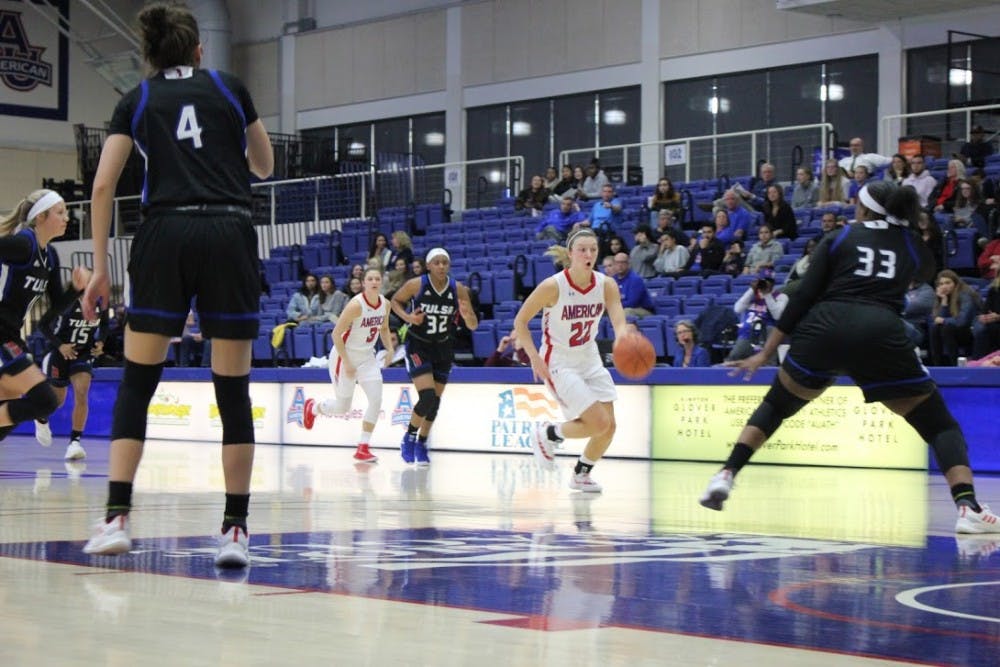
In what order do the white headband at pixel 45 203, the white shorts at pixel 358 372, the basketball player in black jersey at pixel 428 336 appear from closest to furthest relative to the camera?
the white headband at pixel 45 203
the basketball player in black jersey at pixel 428 336
the white shorts at pixel 358 372

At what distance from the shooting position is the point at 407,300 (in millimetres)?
16250

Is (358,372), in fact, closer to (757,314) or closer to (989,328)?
(757,314)

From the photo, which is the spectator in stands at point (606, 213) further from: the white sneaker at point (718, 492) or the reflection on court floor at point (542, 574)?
the white sneaker at point (718, 492)

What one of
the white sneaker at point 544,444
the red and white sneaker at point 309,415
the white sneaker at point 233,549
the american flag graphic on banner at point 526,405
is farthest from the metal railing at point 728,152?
the white sneaker at point 233,549

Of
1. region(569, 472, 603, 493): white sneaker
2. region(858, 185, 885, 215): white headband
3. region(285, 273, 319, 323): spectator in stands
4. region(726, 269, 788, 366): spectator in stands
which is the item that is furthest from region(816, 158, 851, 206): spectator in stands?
region(858, 185, 885, 215): white headband

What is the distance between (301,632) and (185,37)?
108 inches

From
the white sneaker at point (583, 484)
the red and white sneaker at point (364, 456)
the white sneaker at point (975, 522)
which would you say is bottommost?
the red and white sneaker at point (364, 456)

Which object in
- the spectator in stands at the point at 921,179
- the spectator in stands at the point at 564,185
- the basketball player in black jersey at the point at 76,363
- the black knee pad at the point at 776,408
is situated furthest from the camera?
the spectator in stands at the point at 564,185

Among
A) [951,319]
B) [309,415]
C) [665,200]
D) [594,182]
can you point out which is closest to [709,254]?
[665,200]

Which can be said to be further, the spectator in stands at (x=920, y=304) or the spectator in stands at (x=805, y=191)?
the spectator in stands at (x=805, y=191)

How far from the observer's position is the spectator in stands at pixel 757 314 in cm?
1722

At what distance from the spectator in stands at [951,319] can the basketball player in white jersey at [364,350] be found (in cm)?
607

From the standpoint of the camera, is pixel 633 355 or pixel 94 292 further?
pixel 633 355

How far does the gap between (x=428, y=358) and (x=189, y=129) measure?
1023 centimetres
